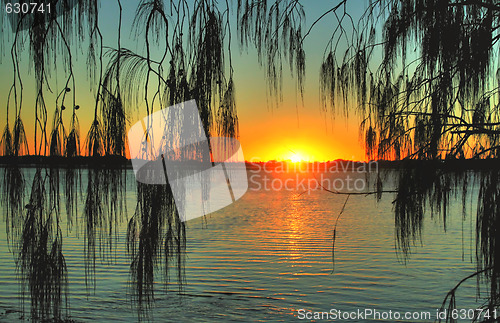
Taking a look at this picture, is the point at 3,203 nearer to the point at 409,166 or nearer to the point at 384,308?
the point at 409,166

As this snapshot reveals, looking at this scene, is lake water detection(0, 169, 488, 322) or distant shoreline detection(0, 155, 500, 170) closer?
distant shoreline detection(0, 155, 500, 170)

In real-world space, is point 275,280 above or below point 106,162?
below

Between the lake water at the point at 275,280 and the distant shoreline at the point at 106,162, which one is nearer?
the distant shoreline at the point at 106,162

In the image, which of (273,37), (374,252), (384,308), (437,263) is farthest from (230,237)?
(273,37)

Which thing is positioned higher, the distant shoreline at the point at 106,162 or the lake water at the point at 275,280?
the distant shoreline at the point at 106,162

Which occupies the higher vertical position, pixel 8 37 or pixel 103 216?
pixel 8 37

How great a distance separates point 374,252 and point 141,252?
345 inches

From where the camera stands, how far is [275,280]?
7.59m

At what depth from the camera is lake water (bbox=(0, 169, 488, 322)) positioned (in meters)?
5.96

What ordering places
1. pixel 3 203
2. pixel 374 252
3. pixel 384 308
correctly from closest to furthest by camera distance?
pixel 3 203 < pixel 384 308 < pixel 374 252

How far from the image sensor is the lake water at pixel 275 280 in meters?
5.96

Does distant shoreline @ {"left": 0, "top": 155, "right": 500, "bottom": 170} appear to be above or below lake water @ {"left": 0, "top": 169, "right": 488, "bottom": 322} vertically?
above

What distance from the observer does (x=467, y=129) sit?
6.89 ft

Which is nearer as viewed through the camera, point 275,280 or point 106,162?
point 106,162
